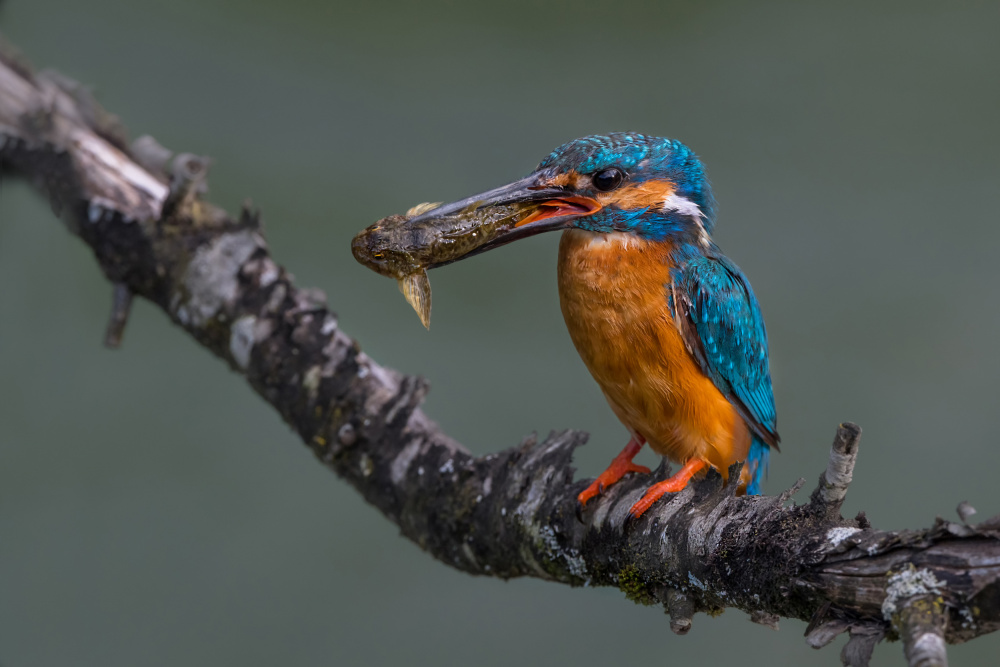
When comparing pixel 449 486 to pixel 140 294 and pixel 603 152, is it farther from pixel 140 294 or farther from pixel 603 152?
pixel 140 294

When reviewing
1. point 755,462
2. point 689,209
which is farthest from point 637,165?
point 755,462

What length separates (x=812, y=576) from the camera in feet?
3.65

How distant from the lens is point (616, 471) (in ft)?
6.01

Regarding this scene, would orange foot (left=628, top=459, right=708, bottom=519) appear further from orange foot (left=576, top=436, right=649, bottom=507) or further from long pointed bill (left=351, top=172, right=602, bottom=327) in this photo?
long pointed bill (left=351, top=172, right=602, bottom=327)

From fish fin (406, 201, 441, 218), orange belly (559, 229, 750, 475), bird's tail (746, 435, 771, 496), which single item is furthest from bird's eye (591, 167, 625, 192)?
bird's tail (746, 435, 771, 496)

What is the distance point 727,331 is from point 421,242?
0.72 metres

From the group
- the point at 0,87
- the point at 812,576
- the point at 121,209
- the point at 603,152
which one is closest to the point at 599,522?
the point at 812,576

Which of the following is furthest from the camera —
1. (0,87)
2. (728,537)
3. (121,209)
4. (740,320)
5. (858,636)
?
(0,87)

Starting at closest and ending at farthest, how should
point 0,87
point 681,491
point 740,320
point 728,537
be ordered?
point 728,537 < point 681,491 < point 740,320 < point 0,87

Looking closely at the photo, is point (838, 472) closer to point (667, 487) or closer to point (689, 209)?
point (667, 487)

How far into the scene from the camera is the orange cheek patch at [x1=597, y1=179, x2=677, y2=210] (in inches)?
68.7

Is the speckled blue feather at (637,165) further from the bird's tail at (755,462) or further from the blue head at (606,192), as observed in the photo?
the bird's tail at (755,462)

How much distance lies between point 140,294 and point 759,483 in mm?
1761

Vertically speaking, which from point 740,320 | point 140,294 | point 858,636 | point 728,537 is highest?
point 740,320
